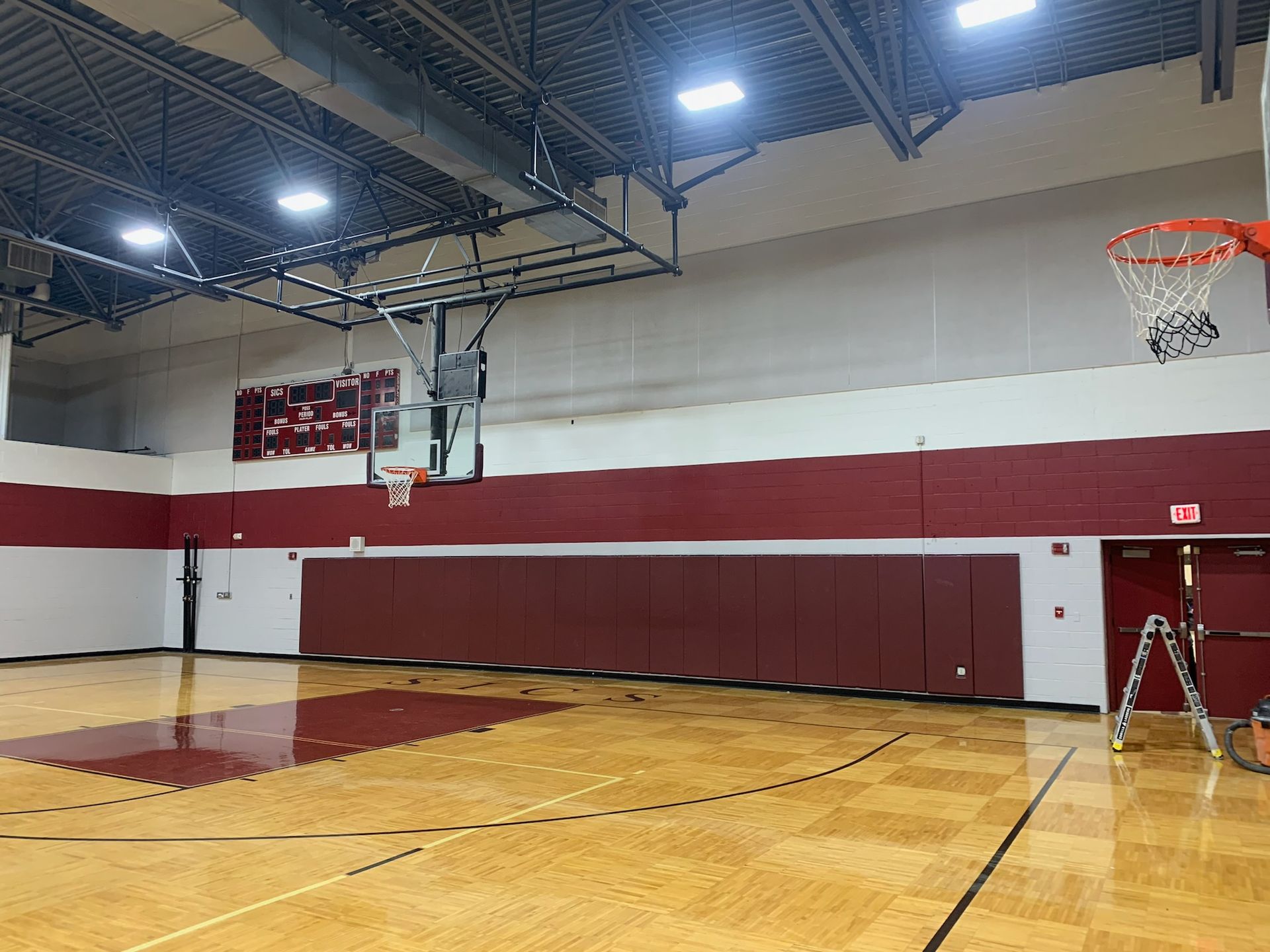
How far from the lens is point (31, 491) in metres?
16.8

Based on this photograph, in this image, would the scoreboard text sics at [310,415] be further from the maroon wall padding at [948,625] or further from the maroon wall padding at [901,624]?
the maroon wall padding at [948,625]

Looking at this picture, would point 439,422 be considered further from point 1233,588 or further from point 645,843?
point 1233,588

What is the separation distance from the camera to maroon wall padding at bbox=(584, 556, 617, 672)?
46.1 feet

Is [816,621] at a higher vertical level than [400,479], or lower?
lower

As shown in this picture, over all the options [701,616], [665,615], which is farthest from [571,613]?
[701,616]

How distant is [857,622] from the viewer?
12289mm

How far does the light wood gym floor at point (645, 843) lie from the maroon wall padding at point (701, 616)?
11.3 feet

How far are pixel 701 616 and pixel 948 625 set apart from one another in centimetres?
344

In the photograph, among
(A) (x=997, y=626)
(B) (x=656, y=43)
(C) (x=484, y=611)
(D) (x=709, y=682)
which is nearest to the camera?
(B) (x=656, y=43)

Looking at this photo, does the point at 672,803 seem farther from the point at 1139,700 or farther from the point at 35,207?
the point at 35,207

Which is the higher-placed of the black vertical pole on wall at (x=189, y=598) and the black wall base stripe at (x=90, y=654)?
the black vertical pole on wall at (x=189, y=598)

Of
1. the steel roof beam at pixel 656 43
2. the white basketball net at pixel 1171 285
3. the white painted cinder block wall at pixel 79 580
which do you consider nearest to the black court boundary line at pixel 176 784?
the white basketball net at pixel 1171 285

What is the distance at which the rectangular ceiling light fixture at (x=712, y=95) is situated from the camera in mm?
9984

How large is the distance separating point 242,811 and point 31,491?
13.7 m
